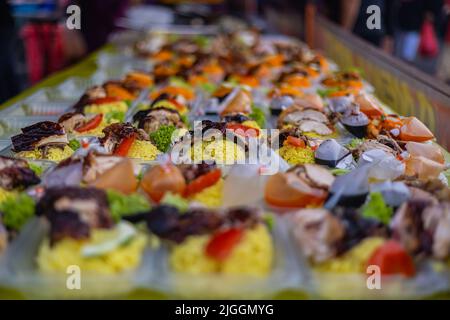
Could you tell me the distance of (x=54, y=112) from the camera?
321 cm

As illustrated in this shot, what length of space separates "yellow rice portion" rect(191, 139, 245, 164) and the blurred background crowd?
10.1 feet

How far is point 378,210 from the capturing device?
1623mm

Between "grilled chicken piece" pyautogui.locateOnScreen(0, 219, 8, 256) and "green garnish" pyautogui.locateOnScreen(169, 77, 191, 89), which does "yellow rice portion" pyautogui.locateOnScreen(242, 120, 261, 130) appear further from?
"grilled chicken piece" pyautogui.locateOnScreen(0, 219, 8, 256)

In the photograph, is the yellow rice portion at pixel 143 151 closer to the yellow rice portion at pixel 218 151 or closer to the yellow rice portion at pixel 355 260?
the yellow rice portion at pixel 218 151

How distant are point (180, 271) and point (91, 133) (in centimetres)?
140

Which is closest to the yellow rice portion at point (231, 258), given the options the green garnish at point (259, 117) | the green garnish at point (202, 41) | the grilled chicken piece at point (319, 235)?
the grilled chicken piece at point (319, 235)

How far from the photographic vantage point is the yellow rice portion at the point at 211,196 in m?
1.77

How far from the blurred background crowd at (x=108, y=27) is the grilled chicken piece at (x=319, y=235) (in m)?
3.82

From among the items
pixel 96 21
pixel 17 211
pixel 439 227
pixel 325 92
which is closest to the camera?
pixel 439 227

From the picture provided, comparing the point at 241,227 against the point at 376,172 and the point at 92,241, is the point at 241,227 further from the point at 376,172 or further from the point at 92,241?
the point at 376,172

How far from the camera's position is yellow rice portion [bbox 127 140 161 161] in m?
2.28

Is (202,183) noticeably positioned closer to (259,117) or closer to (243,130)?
(243,130)

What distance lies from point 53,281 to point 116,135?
1.01 meters

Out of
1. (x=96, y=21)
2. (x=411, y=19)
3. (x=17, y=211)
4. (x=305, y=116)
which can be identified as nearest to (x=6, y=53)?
(x=96, y=21)
